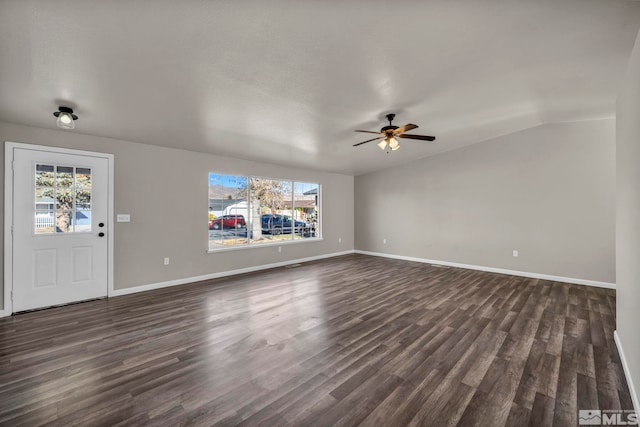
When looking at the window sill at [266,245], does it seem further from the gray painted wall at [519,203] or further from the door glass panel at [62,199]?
the gray painted wall at [519,203]

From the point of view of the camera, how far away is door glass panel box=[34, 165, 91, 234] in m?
3.56

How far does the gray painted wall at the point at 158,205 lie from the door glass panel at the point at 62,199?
336mm

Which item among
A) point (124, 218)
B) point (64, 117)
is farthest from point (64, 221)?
point (64, 117)

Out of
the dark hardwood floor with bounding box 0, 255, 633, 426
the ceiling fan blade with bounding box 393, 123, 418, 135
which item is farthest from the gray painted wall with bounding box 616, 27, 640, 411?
the ceiling fan blade with bounding box 393, 123, 418, 135

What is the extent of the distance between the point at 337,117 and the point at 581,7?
8.36 feet

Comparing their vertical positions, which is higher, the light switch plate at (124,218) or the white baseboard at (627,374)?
the light switch plate at (124,218)

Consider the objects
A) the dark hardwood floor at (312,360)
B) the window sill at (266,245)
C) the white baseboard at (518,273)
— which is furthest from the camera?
the window sill at (266,245)

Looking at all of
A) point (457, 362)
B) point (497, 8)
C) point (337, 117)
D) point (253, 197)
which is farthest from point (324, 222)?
point (497, 8)

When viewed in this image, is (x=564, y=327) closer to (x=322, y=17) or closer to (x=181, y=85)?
(x=322, y=17)

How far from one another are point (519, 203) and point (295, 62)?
543cm

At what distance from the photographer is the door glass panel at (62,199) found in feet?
11.7

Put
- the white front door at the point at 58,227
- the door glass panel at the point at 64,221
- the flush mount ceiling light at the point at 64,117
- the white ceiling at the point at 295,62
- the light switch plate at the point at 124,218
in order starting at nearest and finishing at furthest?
the white ceiling at the point at 295,62
the flush mount ceiling light at the point at 64,117
the white front door at the point at 58,227
the door glass panel at the point at 64,221
the light switch plate at the point at 124,218

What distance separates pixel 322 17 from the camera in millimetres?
1941

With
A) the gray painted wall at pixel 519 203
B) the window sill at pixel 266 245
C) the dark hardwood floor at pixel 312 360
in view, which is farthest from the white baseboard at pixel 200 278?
the gray painted wall at pixel 519 203
